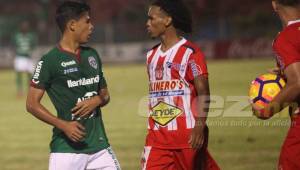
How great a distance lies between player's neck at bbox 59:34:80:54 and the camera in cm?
652

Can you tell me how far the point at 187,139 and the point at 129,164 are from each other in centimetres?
398

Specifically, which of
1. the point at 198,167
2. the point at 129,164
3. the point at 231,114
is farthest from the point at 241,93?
the point at 198,167

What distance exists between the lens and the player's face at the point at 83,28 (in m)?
6.54

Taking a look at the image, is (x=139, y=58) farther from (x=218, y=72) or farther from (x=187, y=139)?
(x=187, y=139)

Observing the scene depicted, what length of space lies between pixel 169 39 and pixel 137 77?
73.2ft

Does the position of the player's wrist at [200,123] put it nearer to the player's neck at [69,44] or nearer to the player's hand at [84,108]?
the player's hand at [84,108]

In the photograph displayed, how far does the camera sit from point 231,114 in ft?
48.2

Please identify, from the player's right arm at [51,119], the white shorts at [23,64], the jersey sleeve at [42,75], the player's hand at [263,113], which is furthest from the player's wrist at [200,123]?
the white shorts at [23,64]

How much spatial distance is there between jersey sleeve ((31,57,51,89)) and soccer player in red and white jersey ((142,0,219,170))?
0.95 metres

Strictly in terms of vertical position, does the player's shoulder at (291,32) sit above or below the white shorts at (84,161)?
above

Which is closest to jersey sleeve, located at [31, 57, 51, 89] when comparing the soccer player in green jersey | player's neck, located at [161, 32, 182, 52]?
the soccer player in green jersey

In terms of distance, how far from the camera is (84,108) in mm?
6395

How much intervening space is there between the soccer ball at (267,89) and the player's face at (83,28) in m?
1.65

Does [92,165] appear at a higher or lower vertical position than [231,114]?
higher
